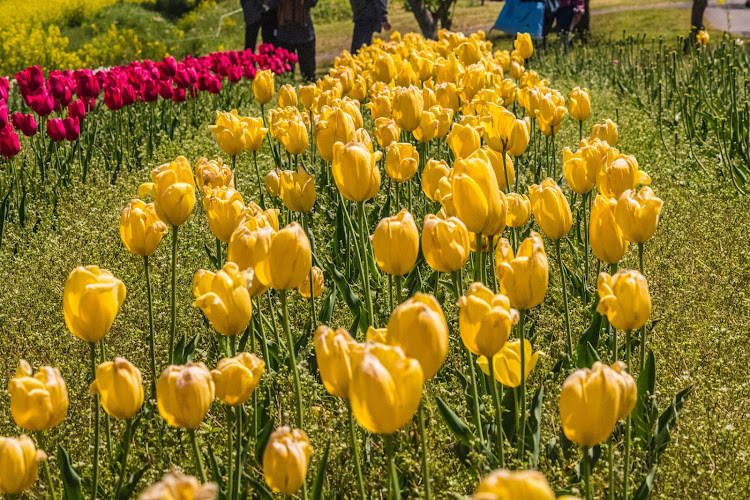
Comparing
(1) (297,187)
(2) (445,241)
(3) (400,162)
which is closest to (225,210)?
(1) (297,187)

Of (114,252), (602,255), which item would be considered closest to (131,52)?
(114,252)

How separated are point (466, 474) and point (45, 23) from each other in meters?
22.6

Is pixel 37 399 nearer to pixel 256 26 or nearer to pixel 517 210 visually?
pixel 517 210

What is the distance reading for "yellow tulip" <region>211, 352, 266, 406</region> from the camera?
1.64 metres

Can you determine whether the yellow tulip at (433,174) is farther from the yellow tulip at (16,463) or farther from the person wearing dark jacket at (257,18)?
the person wearing dark jacket at (257,18)

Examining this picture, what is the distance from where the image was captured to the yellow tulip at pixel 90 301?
1.71 metres

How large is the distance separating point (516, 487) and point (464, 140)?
2.19 meters

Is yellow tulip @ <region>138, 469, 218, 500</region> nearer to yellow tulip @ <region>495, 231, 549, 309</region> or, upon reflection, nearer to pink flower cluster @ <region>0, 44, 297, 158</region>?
yellow tulip @ <region>495, 231, 549, 309</region>

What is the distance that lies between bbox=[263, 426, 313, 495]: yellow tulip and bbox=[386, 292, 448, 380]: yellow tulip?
0.26 meters

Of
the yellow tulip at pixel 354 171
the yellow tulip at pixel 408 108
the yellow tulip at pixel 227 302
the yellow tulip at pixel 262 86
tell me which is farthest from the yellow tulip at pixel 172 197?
the yellow tulip at pixel 262 86

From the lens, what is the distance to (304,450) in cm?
149

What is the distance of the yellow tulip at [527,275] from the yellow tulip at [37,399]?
3.04 feet

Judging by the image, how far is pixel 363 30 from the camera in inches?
509

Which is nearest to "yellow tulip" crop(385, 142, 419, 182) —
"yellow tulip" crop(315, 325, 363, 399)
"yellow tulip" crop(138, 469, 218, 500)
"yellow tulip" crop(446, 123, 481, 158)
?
"yellow tulip" crop(446, 123, 481, 158)
